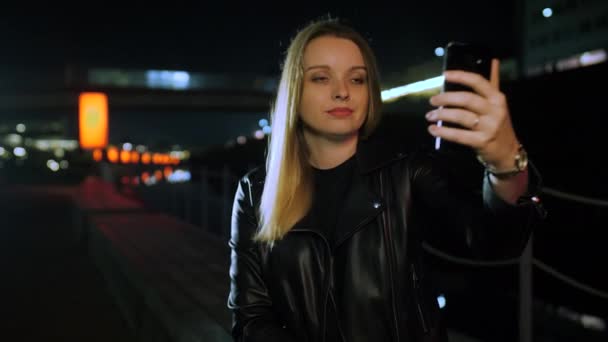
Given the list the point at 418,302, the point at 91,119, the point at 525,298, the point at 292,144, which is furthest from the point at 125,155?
the point at 418,302

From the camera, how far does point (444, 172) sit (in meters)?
1.45

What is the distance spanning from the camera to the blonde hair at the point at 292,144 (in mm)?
1584

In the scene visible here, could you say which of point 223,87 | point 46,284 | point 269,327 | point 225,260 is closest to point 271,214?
point 269,327

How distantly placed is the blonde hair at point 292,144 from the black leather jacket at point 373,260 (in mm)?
50

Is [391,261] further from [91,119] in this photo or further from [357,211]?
[91,119]

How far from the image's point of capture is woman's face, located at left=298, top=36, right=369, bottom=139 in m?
1.62

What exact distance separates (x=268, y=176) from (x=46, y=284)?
4702 mm

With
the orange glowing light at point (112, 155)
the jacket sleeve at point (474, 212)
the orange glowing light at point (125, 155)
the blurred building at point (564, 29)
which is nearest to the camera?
the jacket sleeve at point (474, 212)

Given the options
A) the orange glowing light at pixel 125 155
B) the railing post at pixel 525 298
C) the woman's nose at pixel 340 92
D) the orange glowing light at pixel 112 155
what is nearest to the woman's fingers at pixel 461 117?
the woman's nose at pixel 340 92

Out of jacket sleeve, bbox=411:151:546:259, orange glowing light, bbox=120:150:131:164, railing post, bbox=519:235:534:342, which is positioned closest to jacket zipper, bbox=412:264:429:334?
jacket sleeve, bbox=411:151:546:259

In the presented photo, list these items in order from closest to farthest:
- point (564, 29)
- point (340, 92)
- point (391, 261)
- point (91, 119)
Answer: point (391, 261)
point (340, 92)
point (91, 119)
point (564, 29)

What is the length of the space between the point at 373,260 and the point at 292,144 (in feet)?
1.42

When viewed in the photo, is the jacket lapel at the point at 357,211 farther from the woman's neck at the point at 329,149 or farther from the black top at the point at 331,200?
the woman's neck at the point at 329,149

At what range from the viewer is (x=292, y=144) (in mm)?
1689
